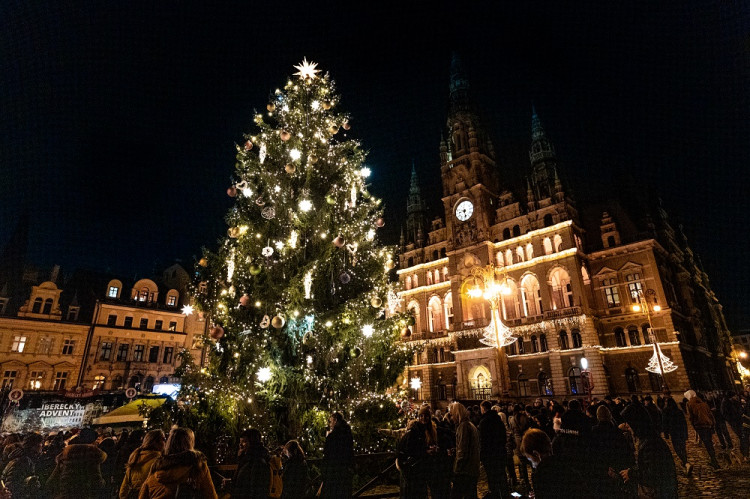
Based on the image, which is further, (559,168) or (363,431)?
(559,168)

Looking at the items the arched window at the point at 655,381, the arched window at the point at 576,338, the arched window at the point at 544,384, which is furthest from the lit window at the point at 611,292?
the arched window at the point at 544,384

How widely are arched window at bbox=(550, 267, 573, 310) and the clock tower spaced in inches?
318

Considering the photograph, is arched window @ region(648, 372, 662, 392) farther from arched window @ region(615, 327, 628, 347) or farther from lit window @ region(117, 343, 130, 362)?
lit window @ region(117, 343, 130, 362)

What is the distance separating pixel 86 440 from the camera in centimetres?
581

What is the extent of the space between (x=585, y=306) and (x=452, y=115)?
2864cm

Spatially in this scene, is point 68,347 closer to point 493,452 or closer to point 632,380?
point 493,452

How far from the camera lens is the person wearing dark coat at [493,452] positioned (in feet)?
23.1

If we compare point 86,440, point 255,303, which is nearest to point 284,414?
point 255,303

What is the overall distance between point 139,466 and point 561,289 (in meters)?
38.8

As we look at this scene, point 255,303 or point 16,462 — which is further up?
point 255,303

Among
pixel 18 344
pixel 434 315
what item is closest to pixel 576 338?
pixel 434 315

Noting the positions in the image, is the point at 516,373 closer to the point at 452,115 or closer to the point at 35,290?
the point at 452,115

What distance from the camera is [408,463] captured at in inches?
247

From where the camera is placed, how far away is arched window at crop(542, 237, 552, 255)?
3688cm
